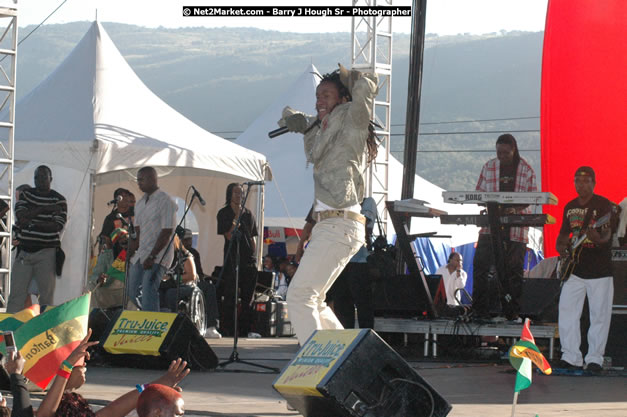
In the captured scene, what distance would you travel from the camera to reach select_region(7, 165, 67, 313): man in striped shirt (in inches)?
404

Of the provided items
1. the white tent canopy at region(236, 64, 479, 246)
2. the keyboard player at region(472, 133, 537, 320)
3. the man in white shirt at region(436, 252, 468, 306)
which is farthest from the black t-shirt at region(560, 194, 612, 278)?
the white tent canopy at region(236, 64, 479, 246)

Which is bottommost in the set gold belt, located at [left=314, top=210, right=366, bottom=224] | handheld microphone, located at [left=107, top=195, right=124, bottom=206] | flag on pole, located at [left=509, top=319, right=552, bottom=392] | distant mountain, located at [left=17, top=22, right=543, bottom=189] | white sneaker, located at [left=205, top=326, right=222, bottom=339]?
white sneaker, located at [left=205, top=326, right=222, bottom=339]

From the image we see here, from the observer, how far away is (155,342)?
7875mm

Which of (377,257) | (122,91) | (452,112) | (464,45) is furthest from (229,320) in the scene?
(464,45)

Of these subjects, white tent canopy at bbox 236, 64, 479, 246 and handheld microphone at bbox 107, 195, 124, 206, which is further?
white tent canopy at bbox 236, 64, 479, 246

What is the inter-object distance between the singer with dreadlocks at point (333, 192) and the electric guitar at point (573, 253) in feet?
10.3

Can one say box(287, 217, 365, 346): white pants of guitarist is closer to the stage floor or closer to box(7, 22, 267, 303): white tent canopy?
the stage floor

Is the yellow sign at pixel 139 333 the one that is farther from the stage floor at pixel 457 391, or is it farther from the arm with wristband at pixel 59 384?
the arm with wristband at pixel 59 384

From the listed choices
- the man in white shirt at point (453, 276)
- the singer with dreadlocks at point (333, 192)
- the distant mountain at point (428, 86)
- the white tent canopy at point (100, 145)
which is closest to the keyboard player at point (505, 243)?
the singer with dreadlocks at point (333, 192)

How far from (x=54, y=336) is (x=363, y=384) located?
188 cm

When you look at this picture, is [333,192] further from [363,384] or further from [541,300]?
[541,300]

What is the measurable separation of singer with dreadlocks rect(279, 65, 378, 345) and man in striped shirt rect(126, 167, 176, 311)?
402 cm

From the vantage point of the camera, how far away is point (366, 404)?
450cm

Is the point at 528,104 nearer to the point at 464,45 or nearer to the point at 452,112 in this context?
the point at 452,112
